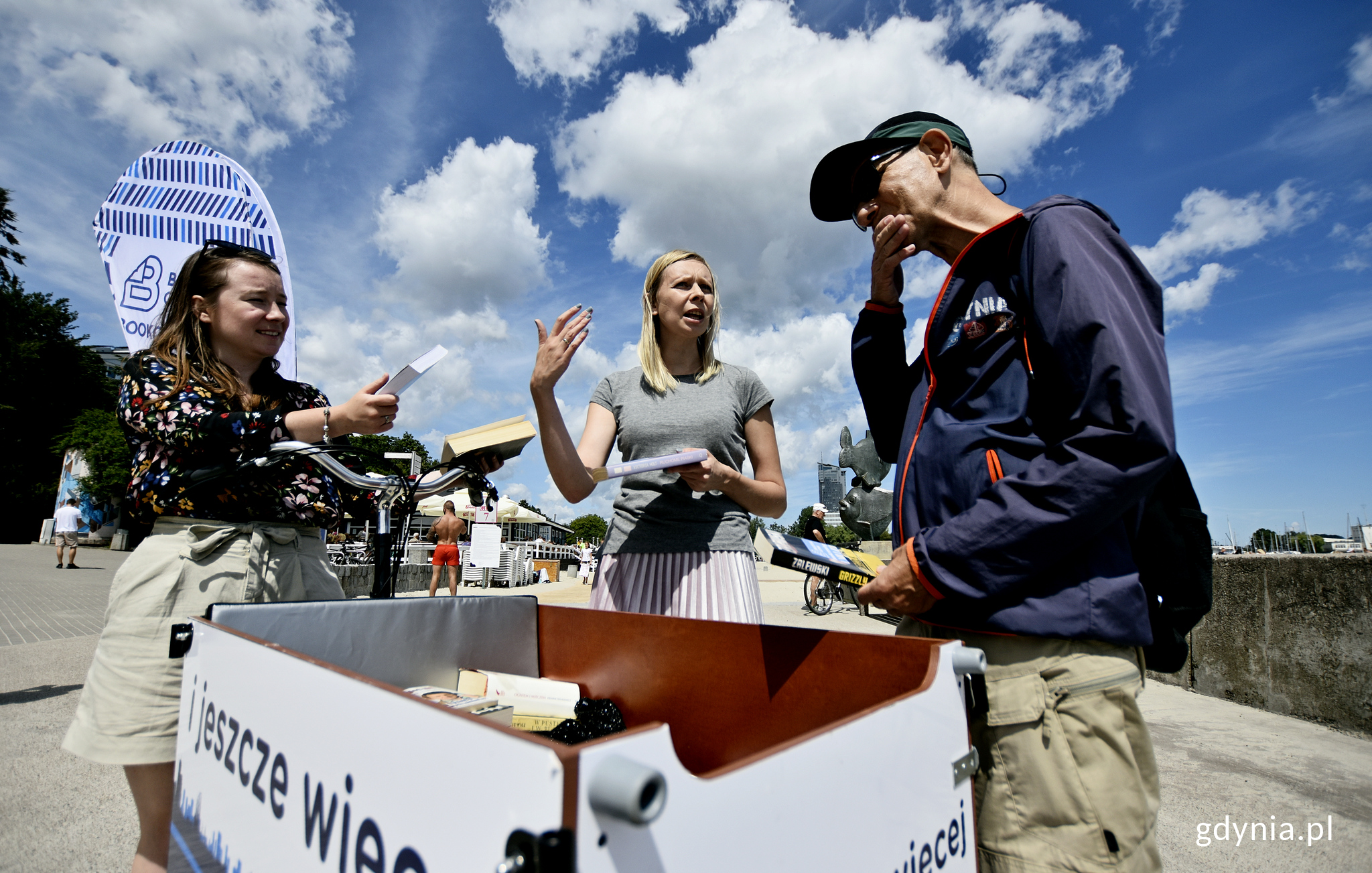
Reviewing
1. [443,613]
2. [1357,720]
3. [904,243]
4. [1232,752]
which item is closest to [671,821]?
[904,243]

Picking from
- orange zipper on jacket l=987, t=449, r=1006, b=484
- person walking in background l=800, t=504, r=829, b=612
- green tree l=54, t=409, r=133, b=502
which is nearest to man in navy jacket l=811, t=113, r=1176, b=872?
orange zipper on jacket l=987, t=449, r=1006, b=484

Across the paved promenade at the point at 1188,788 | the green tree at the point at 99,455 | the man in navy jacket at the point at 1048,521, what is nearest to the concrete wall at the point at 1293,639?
the paved promenade at the point at 1188,788

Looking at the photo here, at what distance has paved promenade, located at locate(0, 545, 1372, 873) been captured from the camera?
2688mm

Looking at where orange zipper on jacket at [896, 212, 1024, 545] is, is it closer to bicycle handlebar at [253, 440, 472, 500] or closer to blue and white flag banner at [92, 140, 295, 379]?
bicycle handlebar at [253, 440, 472, 500]

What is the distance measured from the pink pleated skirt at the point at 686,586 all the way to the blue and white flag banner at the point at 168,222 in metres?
1.88

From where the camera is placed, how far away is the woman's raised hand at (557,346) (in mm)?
1945

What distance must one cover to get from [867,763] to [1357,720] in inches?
210

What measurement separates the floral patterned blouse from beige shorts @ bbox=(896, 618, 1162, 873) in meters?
1.78

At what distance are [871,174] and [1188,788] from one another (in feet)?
12.1

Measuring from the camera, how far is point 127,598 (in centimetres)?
162

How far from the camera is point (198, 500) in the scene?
1.71 metres

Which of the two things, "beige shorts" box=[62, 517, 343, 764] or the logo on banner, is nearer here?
"beige shorts" box=[62, 517, 343, 764]

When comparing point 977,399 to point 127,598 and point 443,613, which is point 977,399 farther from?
point 127,598

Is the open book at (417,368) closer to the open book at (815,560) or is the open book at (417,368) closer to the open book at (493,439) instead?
the open book at (493,439)
